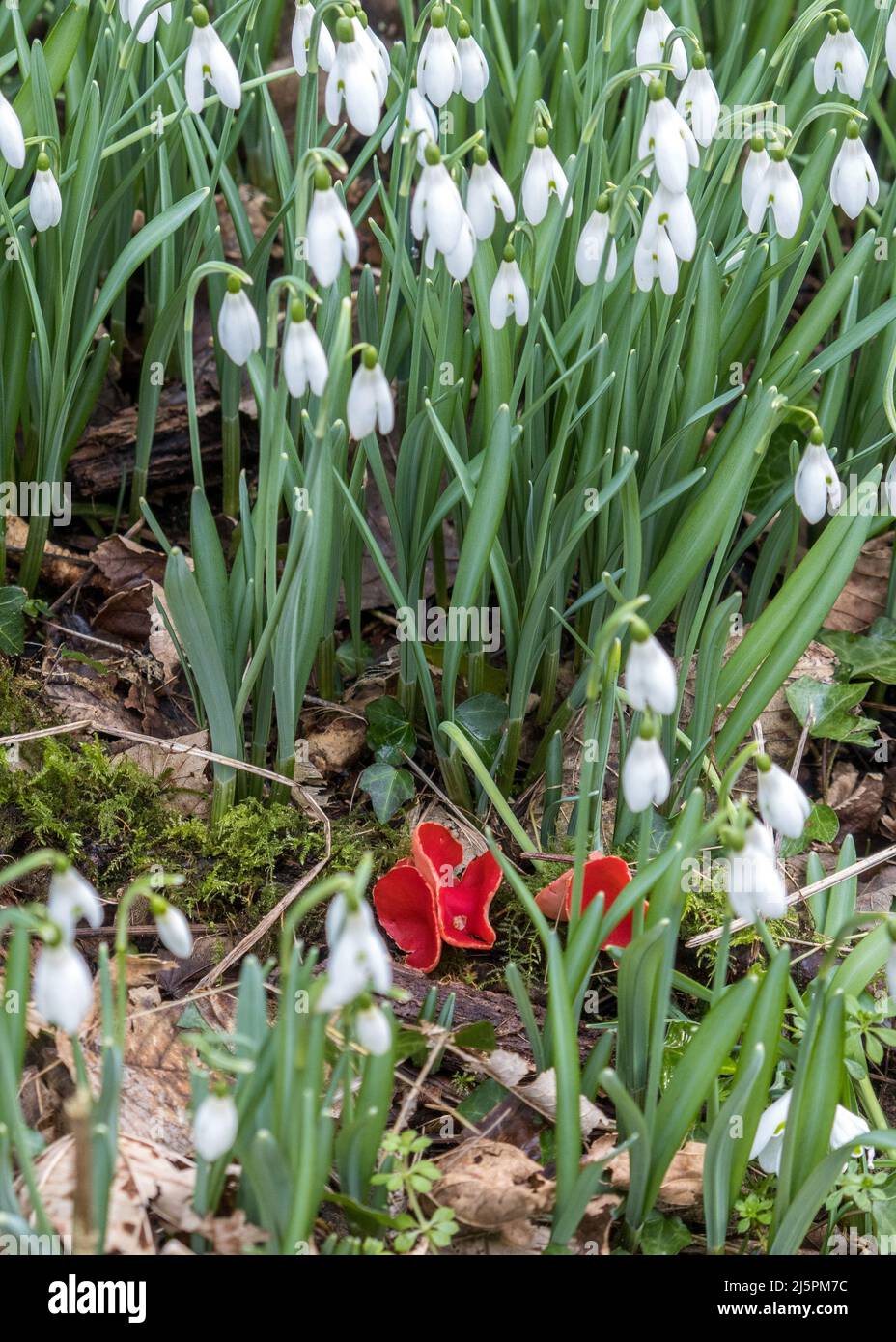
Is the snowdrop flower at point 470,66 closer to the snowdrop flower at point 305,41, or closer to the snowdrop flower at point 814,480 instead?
the snowdrop flower at point 305,41

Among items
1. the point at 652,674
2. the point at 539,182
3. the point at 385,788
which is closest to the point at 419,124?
the point at 539,182

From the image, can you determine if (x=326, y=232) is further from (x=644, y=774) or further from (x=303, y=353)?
(x=644, y=774)

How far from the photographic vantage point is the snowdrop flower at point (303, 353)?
1.58 metres

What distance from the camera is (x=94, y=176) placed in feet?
7.63

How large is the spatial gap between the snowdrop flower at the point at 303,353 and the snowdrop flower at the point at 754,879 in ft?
2.50

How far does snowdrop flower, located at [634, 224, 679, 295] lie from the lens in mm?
1941

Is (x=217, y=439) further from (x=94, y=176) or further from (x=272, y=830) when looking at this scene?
(x=272, y=830)

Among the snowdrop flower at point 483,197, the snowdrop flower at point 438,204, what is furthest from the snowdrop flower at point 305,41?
the snowdrop flower at point 438,204

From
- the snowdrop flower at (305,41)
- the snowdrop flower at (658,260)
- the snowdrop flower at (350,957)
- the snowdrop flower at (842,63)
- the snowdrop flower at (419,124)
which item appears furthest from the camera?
the snowdrop flower at (842,63)

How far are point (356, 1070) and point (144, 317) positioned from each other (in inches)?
74.3

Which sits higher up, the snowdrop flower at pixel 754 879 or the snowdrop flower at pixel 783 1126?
the snowdrop flower at pixel 754 879

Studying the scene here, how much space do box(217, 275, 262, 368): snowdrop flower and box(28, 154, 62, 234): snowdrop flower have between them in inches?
22.4
